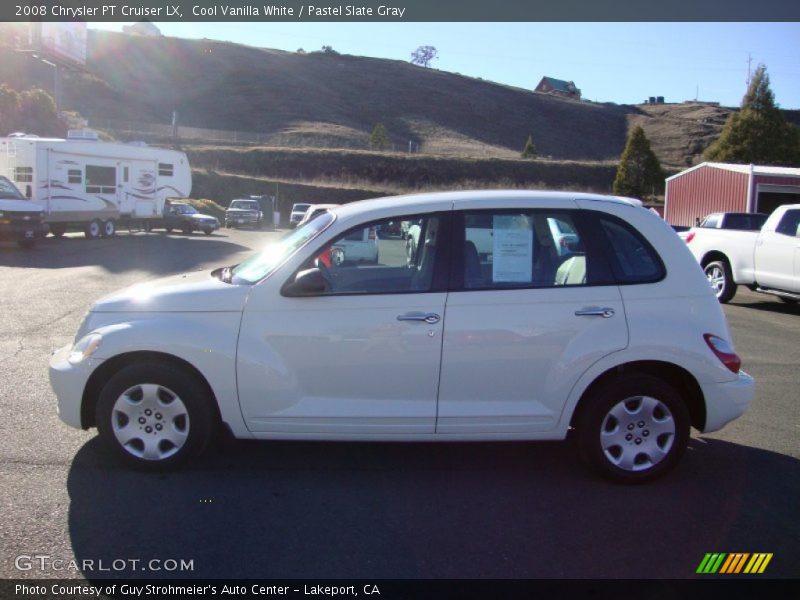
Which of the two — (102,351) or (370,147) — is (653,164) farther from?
(102,351)

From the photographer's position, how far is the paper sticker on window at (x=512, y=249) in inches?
207

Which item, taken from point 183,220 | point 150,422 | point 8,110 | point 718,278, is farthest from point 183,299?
point 8,110

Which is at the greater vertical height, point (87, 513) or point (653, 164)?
point (653, 164)

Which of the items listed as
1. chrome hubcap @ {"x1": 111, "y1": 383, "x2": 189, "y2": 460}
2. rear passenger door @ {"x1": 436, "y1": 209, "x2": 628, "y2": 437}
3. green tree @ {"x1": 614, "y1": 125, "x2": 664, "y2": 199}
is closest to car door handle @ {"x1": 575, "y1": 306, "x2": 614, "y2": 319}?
rear passenger door @ {"x1": 436, "y1": 209, "x2": 628, "y2": 437}

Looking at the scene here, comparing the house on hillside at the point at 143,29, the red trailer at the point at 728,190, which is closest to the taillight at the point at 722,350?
the red trailer at the point at 728,190

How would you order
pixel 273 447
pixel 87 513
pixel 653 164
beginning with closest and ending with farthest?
pixel 87 513
pixel 273 447
pixel 653 164

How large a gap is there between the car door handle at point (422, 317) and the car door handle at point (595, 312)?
92cm

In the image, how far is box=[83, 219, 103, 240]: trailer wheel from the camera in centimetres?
2837

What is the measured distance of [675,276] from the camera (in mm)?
5305

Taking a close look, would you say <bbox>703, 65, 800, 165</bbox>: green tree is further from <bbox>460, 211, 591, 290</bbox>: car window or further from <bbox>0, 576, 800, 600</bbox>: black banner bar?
<bbox>0, 576, 800, 600</bbox>: black banner bar

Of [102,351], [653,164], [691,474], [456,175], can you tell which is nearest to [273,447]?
[102,351]

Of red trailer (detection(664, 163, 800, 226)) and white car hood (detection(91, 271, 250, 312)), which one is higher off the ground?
red trailer (detection(664, 163, 800, 226))

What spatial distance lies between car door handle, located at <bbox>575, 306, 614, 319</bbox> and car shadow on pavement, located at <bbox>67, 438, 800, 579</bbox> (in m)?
1.12

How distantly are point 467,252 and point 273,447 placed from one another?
2.05 metres
